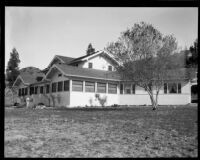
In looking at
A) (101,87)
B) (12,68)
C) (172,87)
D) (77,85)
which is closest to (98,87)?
(101,87)

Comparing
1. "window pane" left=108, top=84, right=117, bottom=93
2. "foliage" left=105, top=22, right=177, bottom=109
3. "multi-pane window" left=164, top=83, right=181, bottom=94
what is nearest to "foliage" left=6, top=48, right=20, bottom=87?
"window pane" left=108, top=84, right=117, bottom=93

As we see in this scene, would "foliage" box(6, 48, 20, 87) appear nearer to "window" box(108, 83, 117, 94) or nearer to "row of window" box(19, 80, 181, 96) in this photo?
"row of window" box(19, 80, 181, 96)

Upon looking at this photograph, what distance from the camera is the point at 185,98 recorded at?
91.0ft

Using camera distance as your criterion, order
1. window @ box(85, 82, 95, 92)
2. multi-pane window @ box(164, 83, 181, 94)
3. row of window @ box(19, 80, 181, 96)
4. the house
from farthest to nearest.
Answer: multi-pane window @ box(164, 83, 181, 94) < window @ box(85, 82, 95, 92) < row of window @ box(19, 80, 181, 96) < the house

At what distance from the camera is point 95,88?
28062 millimetres

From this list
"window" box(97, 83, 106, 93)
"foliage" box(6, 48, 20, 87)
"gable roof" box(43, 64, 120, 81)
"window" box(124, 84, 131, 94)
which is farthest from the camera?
"foliage" box(6, 48, 20, 87)

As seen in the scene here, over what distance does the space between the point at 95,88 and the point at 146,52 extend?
10.5m

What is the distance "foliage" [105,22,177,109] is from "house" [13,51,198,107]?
5450 millimetres

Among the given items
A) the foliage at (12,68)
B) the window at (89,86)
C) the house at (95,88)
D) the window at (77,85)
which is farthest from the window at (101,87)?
the foliage at (12,68)

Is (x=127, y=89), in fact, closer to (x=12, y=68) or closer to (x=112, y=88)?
(x=112, y=88)

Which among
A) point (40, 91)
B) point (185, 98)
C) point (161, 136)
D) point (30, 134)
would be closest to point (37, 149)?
point (30, 134)

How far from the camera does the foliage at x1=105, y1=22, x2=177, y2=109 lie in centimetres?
1880

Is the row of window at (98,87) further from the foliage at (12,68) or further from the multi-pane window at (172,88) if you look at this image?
the foliage at (12,68)

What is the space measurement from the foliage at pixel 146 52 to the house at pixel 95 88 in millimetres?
5450
